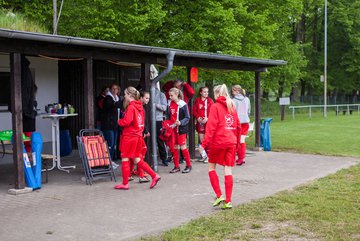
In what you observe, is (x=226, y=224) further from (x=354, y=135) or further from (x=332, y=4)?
(x=332, y=4)

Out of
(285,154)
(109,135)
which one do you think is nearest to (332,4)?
(285,154)

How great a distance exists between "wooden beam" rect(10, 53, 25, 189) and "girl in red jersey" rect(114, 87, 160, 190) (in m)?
1.67

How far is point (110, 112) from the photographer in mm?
11164

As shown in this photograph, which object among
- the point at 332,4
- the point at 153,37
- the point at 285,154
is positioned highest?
the point at 332,4

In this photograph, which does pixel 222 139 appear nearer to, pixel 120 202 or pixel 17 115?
pixel 120 202

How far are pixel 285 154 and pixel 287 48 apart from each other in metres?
18.9

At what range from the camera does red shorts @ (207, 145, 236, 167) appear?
278 inches

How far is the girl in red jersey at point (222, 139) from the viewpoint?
7.03 m

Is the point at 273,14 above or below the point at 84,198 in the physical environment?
above

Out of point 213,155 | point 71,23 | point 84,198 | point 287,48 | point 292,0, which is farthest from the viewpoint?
point 287,48

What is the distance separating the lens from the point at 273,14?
91.1ft

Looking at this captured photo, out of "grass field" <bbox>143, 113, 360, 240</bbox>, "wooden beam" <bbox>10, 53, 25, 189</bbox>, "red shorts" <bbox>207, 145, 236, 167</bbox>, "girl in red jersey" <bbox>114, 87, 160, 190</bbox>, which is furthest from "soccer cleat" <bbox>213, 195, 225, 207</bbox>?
"wooden beam" <bbox>10, 53, 25, 189</bbox>

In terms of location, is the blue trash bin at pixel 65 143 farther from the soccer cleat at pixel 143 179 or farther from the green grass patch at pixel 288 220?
the green grass patch at pixel 288 220

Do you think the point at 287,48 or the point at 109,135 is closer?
the point at 109,135
